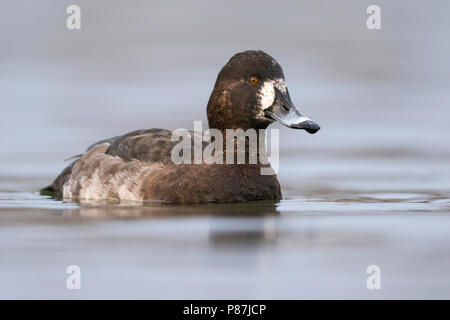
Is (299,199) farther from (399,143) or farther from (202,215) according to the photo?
(399,143)

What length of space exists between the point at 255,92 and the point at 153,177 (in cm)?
129

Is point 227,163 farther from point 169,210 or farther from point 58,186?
point 58,186

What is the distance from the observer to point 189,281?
7.34 meters

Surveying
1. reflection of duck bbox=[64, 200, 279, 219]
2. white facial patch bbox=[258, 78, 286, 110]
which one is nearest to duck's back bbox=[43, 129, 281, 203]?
reflection of duck bbox=[64, 200, 279, 219]

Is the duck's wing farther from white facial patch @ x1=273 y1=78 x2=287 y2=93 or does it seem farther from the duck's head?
white facial patch @ x1=273 y1=78 x2=287 y2=93

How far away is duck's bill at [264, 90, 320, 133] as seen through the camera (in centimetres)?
1019

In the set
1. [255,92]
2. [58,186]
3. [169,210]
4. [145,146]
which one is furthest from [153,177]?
[58,186]

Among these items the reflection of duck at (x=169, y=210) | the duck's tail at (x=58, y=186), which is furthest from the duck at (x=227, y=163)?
the duck's tail at (x=58, y=186)

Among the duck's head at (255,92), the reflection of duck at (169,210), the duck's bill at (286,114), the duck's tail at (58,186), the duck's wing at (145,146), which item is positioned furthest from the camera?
the duck's tail at (58,186)

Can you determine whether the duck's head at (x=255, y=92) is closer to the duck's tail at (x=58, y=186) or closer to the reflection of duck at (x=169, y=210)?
the reflection of duck at (x=169, y=210)

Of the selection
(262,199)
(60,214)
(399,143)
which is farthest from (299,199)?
(399,143)

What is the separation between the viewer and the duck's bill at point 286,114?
33.4 feet

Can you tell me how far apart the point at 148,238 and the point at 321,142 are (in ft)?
20.4

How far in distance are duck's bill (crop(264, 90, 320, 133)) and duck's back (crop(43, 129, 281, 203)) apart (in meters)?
0.54
